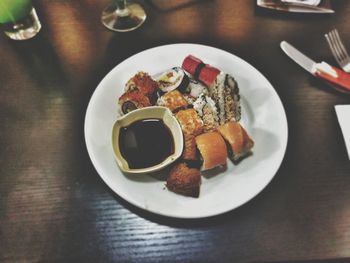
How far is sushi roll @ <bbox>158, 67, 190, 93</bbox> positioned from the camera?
132 cm

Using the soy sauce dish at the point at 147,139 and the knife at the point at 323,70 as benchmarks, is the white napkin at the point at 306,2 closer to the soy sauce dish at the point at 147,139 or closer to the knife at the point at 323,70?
the knife at the point at 323,70

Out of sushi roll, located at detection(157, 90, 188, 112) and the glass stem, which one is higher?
the glass stem

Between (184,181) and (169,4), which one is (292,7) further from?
(184,181)

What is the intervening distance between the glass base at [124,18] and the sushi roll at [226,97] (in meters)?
0.55

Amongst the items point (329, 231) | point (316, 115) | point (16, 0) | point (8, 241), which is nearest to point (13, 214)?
point (8, 241)

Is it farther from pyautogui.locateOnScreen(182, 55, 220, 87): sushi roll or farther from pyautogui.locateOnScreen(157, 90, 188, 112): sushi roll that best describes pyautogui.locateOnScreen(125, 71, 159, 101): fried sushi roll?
pyautogui.locateOnScreen(182, 55, 220, 87): sushi roll

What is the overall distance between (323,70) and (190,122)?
0.60 meters

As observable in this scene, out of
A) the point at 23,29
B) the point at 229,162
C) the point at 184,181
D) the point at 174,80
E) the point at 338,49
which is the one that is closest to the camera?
the point at 184,181

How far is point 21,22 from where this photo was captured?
155 cm

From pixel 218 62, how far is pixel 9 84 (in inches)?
34.2

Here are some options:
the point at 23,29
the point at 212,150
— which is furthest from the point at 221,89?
the point at 23,29

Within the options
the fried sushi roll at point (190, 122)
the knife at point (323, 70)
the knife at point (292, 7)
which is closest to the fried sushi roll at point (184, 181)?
the fried sushi roll at point (190, 122)

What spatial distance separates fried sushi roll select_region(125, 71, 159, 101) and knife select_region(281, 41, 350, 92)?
0.61m

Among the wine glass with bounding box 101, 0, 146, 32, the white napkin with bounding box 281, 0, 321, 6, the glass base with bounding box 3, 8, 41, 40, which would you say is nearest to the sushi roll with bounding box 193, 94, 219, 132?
the wine glass with bounding box 101, 0, 146, 32
